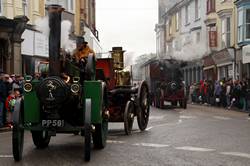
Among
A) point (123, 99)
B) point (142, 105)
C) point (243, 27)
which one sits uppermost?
point (243, 27)

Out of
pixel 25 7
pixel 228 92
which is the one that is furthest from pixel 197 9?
pixel 25 7

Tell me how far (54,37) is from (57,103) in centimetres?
114

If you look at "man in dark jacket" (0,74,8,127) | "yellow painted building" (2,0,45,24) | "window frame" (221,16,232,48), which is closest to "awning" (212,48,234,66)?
"window frame" (221,16,232,48)

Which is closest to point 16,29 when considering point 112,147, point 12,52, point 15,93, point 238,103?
point 12,52

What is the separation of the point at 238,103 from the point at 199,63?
1898 cm

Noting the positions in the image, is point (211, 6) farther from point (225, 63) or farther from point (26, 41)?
point (26, 41)

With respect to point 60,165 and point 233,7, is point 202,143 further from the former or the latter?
point 233,7

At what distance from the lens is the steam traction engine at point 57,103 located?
9.60 meters

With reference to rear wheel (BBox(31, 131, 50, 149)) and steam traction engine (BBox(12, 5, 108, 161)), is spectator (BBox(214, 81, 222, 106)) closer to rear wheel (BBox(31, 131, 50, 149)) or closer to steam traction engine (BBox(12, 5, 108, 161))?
rear wheel (BBox(31, 131, 50, 149))

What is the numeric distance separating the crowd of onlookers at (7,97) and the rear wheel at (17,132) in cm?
641

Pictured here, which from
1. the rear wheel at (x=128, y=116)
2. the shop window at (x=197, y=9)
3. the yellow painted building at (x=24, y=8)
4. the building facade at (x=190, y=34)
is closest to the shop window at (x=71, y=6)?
the yellow painted building at (x=24, y=8)

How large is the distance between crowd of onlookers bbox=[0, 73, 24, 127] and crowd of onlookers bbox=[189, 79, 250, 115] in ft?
43.8

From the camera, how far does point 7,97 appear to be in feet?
54.5

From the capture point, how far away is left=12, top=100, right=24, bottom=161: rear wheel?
9.38m
